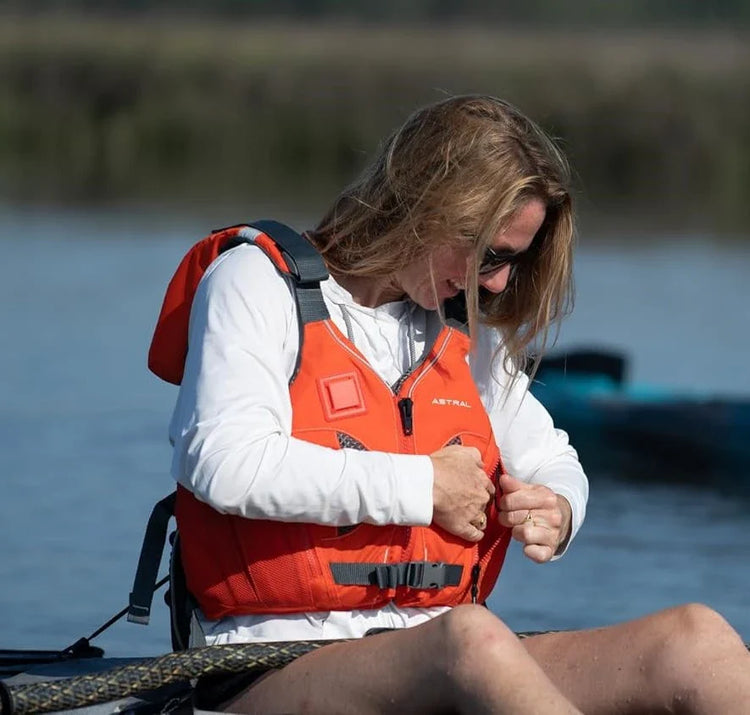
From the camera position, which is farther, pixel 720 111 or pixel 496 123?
pixel 720 111

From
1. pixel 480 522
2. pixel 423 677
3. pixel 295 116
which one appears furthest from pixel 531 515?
pixel 295 116

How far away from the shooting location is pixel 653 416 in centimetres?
920

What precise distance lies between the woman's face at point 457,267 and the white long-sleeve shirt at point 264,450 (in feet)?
0.43

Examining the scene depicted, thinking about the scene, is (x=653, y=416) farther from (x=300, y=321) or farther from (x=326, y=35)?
(x=326, y=35)

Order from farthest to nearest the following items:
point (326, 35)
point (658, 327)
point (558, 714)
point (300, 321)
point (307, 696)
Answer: point (326, 35) < point (658, 327) < point (300, 321) < point (307, 696) < point (558, 714)

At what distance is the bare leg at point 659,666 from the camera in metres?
2.79

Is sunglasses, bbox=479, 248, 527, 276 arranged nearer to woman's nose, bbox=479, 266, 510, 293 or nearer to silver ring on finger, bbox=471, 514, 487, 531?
woman's nose, bbox=479, 266, 510, 293

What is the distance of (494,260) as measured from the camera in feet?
10.2

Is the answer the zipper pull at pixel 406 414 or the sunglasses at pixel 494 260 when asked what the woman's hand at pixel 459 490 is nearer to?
the zipper pull at pixel 406 414

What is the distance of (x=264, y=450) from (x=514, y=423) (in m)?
0.71

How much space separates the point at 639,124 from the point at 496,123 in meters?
24.4

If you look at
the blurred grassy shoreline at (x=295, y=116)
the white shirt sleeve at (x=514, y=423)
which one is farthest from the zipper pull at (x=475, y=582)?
the blurred grassy shoreline at (x=295, y=116)

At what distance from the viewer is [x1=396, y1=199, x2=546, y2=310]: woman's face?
121 inches

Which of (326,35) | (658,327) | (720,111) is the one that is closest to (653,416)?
(658,327)
